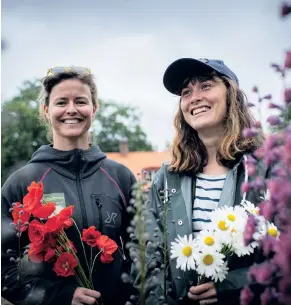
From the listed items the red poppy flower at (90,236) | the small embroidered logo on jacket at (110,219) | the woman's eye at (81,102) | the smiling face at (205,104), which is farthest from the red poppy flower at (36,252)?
the smiling face at (205,104)

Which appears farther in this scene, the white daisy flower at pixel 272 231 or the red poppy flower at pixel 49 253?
the red poppy flower at pixel 49 253

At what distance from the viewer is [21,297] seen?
81.0 inches

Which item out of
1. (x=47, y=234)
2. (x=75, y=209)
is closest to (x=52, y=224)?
(x=47, y=234)

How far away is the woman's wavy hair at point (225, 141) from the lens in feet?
8.07

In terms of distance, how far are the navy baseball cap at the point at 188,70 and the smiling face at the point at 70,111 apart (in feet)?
1.66

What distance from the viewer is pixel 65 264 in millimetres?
1959

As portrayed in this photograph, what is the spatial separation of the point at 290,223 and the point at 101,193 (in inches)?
68.2

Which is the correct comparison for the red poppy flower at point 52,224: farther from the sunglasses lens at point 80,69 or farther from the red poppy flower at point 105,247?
the sunglasses lens at point 80,69

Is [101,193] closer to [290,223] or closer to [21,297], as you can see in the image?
[21,297]

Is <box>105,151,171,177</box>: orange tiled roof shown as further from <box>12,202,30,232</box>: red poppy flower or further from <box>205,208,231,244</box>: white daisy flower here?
<box>205,208,231,244</box>: white daisy flower

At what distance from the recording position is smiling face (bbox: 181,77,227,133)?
2473 mm

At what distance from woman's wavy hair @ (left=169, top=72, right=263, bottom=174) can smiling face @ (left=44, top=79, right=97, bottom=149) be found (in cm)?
57

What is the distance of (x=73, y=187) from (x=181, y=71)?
3.04ft

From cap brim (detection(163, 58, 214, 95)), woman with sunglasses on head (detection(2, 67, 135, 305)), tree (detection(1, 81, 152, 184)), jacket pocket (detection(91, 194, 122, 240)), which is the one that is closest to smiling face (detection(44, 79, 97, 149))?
woman with sunglasses on head (detection(2, 67, 135, 305))
